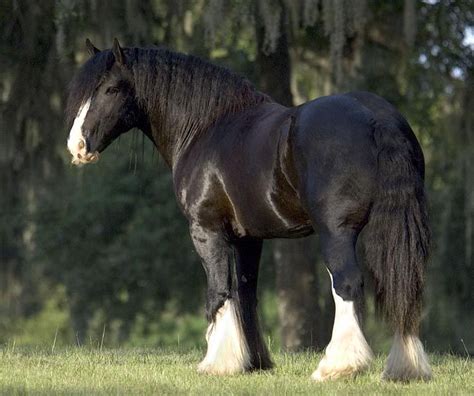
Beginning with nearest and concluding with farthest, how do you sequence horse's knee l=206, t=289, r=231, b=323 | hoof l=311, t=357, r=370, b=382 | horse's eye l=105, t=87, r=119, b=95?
hoof l=311, t=357, r=370, b=382 < horse's knee l=206, t=289, r=231, b=323 < horse's eye l=105, t=87, r=119, b=95

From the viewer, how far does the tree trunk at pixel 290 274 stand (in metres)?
12.5

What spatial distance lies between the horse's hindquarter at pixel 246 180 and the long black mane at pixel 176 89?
0.15m

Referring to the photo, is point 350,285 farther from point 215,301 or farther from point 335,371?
point 215,301

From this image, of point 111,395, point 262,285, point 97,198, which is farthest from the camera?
point 97,198

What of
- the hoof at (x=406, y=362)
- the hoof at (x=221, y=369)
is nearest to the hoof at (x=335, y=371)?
the hoof at (x=406, y=362)

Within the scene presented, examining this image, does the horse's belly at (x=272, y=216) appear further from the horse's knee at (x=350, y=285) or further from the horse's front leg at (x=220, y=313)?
the horse's knee at (x=350, y=285)

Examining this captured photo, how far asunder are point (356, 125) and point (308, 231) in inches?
32.2

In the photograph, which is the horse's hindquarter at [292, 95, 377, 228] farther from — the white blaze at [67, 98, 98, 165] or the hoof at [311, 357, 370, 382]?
the white blaze at [67, 98, 98, 165]

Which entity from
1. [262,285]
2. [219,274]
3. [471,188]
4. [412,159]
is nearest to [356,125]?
[412,159]

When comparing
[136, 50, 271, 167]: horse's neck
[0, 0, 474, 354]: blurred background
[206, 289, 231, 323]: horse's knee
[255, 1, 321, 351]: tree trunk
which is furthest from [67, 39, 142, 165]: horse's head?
[255, 1, 321, 351]: tree trunk

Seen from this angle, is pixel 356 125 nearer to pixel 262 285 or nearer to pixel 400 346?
pixel 400 346

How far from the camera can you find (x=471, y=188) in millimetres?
13078

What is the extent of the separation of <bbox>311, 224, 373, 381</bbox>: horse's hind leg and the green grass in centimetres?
11

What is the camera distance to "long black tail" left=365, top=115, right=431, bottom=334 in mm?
6543
